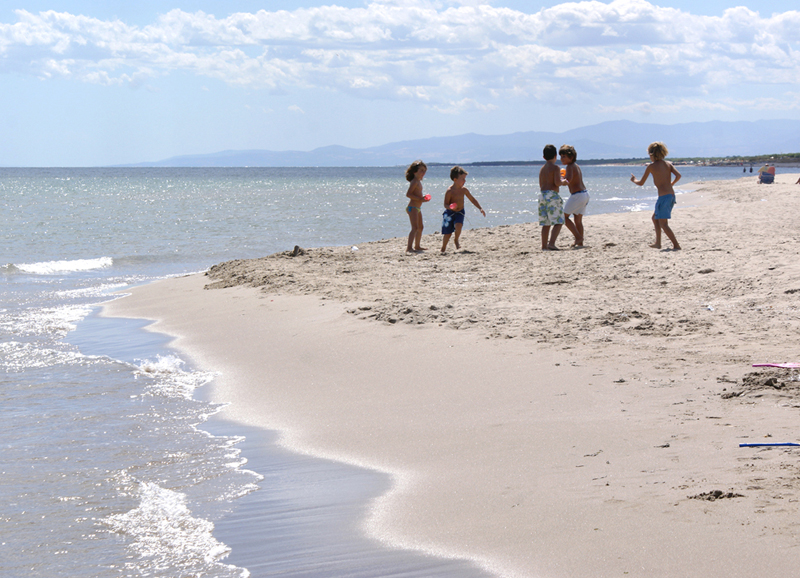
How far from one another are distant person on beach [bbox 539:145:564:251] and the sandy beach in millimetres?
1062

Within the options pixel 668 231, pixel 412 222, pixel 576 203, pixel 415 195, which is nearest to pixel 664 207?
pixel 668 231

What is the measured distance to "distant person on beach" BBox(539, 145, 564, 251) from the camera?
11.3 m

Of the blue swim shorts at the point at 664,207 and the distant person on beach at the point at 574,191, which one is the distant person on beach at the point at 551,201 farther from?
the blue swim shorts at the point at 664,207

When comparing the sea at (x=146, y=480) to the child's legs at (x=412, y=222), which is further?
the child's legs at (x=412, y=222)

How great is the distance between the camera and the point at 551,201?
446 inches

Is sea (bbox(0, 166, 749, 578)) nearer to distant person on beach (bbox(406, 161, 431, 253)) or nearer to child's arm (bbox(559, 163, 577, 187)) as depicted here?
distant person on beach (bbox(406, 161, 431, 253))

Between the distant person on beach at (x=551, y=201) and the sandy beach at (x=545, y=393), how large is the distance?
106 cm

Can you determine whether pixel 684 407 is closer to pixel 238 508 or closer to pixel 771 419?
pixel 771 419

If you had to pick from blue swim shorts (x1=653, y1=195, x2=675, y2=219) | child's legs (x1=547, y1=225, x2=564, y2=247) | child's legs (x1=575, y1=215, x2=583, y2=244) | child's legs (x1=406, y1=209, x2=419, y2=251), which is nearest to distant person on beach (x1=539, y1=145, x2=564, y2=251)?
child's legs (x1=547, y1=225, x2=564, y2=247)

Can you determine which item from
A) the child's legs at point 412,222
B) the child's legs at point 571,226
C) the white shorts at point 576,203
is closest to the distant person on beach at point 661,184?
the white shorts at point 576,203

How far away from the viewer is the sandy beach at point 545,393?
9.82ft

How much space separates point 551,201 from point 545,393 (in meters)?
6.93

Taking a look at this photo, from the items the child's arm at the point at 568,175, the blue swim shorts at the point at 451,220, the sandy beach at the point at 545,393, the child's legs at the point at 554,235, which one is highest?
the child's arm at the point at 568,175

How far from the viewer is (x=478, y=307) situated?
23.9 ft
